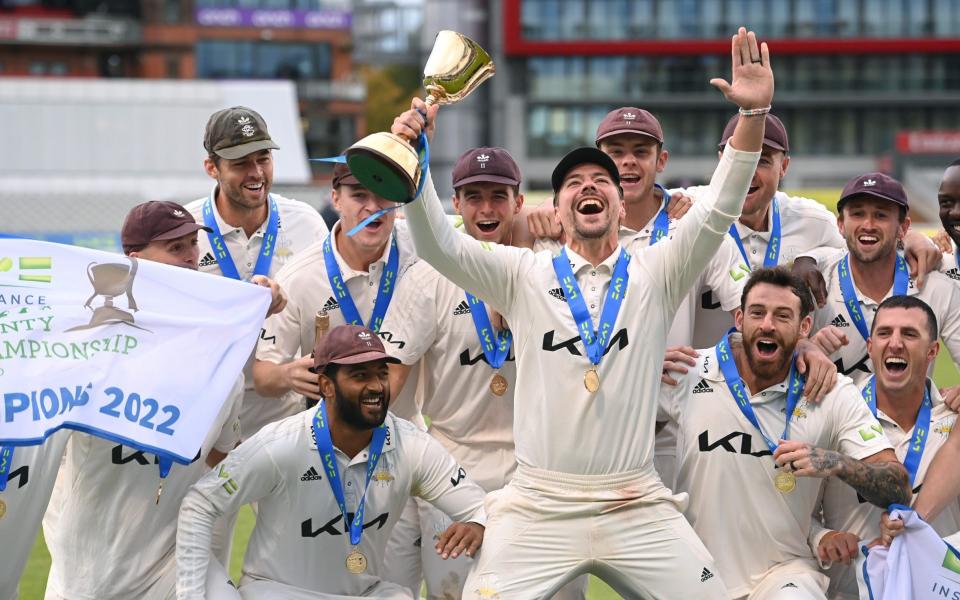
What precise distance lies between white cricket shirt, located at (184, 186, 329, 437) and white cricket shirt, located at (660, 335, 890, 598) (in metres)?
2.32

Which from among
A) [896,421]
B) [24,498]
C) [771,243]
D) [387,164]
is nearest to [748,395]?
[896,421]

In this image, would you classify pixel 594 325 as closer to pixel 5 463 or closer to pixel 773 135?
pixel 773 135

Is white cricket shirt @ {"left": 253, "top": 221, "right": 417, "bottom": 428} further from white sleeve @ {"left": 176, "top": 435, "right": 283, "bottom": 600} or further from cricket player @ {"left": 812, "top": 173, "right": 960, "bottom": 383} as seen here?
cricket player @ {"left": 812, "top": 173, "right": 960, "bottom": 383}

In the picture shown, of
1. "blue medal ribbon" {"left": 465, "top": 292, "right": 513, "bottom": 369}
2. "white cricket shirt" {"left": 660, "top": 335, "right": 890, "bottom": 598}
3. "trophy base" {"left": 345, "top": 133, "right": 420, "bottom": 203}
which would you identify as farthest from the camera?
"blue medal ribbon" {"left": 465, "top": 292, "right": 513, "bottom": 369}

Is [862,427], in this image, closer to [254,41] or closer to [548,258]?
[548,258]

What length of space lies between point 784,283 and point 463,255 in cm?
153

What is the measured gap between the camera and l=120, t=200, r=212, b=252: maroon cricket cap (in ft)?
21.8

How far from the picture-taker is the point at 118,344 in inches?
248

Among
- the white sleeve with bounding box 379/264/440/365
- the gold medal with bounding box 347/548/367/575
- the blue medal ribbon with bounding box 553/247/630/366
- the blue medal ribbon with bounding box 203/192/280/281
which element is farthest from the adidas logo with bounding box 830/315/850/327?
the blue medal ribbon with bounding box 203/192/280/281

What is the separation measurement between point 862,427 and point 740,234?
1513 mm

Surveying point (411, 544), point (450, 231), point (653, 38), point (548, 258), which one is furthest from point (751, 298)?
point (653, 38)

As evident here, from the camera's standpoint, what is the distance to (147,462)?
6398 millimetres

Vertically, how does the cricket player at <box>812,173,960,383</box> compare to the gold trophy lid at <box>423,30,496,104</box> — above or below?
below

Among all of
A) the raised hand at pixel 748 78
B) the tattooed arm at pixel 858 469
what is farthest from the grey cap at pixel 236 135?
the tattooed arm at pixel 858 469
